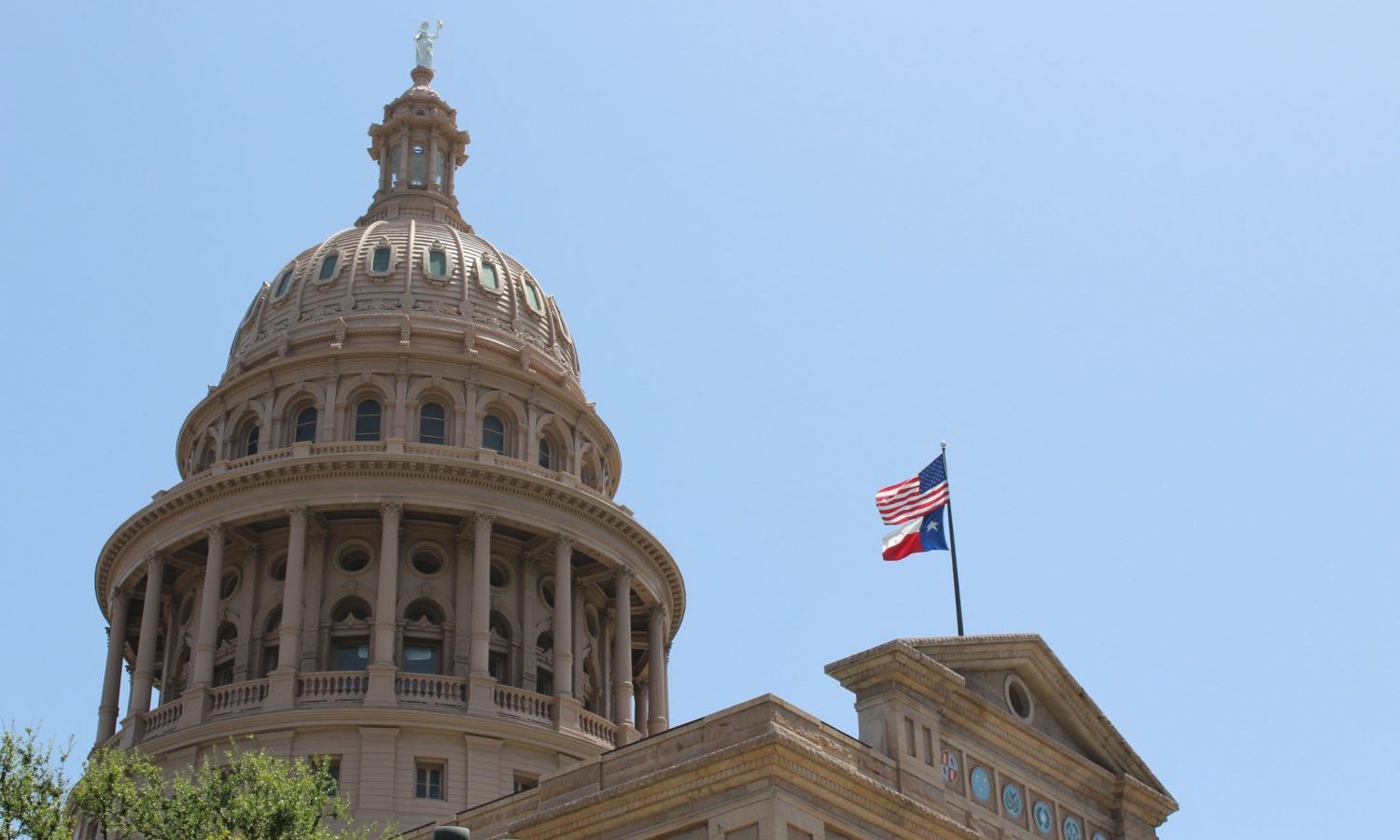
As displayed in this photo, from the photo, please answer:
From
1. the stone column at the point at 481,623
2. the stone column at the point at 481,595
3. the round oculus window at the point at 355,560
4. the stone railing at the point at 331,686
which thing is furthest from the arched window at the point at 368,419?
the stone railing at the point at 331,686

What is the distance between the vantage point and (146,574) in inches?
2598

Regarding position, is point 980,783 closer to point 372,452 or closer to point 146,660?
point 372,452

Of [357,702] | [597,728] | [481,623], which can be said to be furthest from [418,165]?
[357,702]

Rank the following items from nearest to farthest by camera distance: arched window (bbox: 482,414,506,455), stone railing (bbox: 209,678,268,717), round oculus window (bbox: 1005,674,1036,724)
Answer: round oculus window (bbox: 1005,674,1036,724) < stone railing (bbox: 209,678,268,717) < arched window (bbox: 482,414,506,455)

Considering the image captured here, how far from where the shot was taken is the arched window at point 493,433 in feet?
221

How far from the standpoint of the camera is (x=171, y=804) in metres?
34.8

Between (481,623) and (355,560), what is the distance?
5513mm

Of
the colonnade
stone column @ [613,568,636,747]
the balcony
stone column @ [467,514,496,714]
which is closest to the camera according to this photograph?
the balcony

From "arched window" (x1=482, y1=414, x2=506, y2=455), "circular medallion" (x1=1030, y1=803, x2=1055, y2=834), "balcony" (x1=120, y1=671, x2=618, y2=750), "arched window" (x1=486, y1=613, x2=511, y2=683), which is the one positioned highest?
"arched window" (x1=482, y1=414, x2=506, y2=455)

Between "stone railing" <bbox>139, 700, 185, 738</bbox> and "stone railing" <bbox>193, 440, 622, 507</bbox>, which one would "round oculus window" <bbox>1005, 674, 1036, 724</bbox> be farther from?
"stone railing" <bbox>139, 700, 185, 738</bbox>

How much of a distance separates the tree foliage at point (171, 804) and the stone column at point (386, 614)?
22437 millimetres

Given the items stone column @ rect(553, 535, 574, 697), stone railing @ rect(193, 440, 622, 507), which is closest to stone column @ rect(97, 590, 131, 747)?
stone railing @ rect(193, 440, 622, 507)

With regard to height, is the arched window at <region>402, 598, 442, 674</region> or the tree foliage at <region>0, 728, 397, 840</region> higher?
the arched window at <region>402, 598, 442, 674</region>

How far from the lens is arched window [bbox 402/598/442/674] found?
62625 mm
